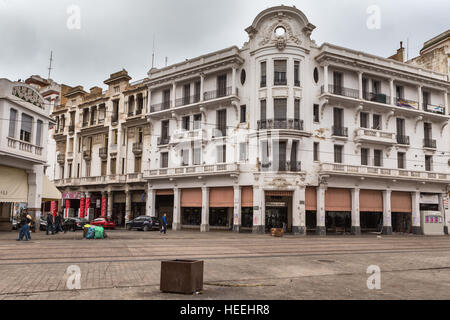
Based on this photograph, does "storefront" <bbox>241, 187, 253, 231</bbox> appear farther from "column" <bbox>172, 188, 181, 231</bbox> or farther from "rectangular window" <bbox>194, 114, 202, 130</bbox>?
"rectangular window" <bbox>194, 114, 202, 130</bbox>

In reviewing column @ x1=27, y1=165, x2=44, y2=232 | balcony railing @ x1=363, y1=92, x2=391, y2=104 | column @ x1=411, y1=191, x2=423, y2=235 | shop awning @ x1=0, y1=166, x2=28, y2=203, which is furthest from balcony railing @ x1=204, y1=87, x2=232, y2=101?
column @ x1=411, y1=191, x2=423, y2=235

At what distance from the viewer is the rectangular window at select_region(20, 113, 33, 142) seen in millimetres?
25016

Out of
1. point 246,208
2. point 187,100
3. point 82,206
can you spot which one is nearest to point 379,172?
point 246,208

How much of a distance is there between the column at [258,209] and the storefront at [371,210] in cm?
957

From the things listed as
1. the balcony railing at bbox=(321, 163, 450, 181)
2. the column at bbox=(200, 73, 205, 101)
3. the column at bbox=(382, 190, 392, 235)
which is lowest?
the column at bbox=(382, 190, 392, 235)

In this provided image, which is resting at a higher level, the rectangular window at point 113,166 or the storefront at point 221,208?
the rectangular window at point 113,166

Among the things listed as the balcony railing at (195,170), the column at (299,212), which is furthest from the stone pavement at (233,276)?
the balcony railing at (195,170)

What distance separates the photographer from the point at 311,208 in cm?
3212

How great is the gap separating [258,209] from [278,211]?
2221 mm

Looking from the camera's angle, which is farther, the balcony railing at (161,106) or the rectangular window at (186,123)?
the balcony railing at (161,106)

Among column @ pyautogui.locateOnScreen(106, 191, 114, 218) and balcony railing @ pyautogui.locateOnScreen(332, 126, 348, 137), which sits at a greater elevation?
balcony railing @ pyautogui.locateOnScreen(332, 126, 348, 137)

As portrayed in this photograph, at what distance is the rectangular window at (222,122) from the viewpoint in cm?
3525

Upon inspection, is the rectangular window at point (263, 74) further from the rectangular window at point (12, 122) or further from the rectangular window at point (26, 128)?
the rectangular window at point (12, 122)

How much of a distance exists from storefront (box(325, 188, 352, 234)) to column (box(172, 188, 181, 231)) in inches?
562
